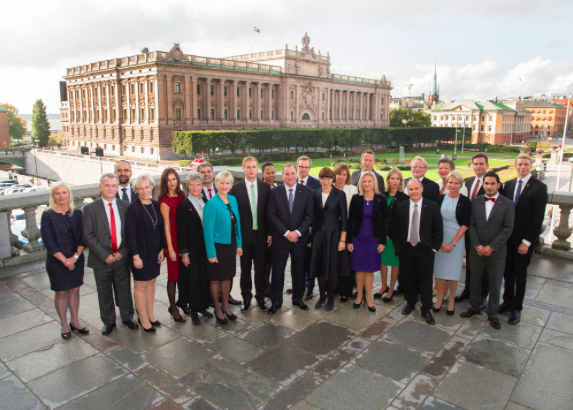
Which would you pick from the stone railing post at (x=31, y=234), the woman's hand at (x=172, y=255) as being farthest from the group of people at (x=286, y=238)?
the stone railing post at (x=31, y=234)

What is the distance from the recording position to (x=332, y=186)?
259 inches

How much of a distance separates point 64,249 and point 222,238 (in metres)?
2.06

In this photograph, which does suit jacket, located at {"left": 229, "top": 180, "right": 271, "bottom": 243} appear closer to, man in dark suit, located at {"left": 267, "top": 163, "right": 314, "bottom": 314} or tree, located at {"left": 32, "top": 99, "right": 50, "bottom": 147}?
man in dark suit, located at {"left": 267, "top": 163, "right": 314, "bottom": 314}

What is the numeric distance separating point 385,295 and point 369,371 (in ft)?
8.32

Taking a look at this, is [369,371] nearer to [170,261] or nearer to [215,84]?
[170,261]

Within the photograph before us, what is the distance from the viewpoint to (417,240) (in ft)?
20.4

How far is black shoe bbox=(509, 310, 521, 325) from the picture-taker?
5926mm

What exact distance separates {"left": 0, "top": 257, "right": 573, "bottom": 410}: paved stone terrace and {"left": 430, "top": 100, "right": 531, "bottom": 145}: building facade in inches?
5266

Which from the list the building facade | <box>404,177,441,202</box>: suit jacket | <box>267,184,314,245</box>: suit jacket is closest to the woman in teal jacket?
<box>267,184,314,245</box>: suit jacket

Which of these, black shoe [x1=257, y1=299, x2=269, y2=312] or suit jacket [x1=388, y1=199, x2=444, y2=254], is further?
black shoe [x1=257, y1=299, x2=269, y2=312]

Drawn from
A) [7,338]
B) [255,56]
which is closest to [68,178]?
[255,56]

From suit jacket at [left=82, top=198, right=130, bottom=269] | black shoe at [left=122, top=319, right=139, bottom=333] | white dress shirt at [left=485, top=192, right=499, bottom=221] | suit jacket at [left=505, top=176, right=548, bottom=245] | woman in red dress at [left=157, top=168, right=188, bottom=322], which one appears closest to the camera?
suit jacket at [left=82, top=198, right=130, bottom=269]

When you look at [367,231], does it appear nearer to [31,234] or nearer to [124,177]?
[124,177]

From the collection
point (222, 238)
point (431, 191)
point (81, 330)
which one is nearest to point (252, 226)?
point (222, 238)
